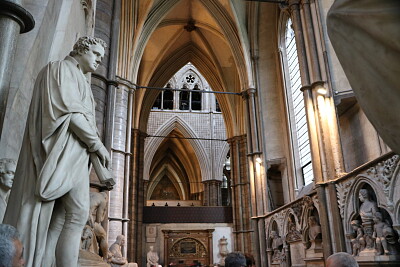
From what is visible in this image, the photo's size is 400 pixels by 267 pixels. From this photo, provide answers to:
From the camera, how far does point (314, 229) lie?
8.61 metres

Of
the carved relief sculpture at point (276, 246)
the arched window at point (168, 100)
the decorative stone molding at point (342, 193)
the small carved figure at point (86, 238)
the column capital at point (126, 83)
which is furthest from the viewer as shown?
the arched window at point (168, 100)

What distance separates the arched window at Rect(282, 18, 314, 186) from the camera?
36.2ft

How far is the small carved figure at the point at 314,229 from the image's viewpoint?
8547mm

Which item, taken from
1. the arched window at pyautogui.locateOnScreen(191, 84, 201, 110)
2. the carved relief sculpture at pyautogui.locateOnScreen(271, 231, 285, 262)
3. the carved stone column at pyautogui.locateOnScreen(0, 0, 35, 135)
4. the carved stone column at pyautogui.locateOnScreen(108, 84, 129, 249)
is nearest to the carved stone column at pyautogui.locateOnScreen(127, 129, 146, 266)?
the carved stone column at pyautogui.locateOnScreen(108, 84, 129, 249)

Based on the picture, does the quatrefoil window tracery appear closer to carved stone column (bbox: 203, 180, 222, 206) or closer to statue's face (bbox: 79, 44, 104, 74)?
carved stone column (bbox: 203, 180, 222, 206)

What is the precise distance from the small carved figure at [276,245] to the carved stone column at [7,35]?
31.7 feet

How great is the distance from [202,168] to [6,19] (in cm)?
2386

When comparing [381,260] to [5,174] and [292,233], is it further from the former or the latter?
[5,174]

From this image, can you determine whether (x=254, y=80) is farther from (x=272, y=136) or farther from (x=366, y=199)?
(x=366, y=199)

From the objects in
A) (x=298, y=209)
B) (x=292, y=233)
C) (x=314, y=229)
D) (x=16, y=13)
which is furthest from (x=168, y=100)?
(x=16, y=13)

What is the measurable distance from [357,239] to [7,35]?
6.49 metres

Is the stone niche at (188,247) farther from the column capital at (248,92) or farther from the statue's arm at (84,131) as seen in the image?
the statue's arm at (84,131)

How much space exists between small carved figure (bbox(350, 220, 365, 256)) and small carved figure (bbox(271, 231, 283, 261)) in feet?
13.8

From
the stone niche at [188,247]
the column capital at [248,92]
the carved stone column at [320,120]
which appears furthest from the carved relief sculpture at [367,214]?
the stone niche at [188,247]
